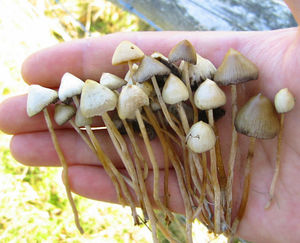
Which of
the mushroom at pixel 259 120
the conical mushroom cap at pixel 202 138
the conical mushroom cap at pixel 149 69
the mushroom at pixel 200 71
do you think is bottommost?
the conical mushroom cap at pixel 202 138

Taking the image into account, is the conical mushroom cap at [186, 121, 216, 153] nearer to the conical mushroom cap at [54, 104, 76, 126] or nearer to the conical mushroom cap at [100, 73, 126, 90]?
the conical mushroom cap at [100, 73, 126, 90]

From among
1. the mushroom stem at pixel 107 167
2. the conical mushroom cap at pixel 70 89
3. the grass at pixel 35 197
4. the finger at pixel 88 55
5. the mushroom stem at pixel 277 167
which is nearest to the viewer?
the mushroom stem at pixel 277 167

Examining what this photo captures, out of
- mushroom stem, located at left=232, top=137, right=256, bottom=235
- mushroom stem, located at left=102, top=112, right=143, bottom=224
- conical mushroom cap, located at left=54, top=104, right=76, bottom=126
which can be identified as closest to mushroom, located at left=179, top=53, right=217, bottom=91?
mushroom stem, located at left=232, top=137, right=256, bottom=235

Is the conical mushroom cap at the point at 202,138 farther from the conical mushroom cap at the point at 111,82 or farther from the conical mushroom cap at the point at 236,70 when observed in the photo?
the conical mushroom cap at the point at 111,82

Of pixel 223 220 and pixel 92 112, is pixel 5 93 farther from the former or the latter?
pixel 223 220

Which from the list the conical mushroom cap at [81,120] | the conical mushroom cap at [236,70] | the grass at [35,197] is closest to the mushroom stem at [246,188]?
the grass at [35,197]

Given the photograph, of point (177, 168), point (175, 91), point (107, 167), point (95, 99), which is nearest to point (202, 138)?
point (175, 91)

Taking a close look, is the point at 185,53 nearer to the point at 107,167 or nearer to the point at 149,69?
the point at 149,69
